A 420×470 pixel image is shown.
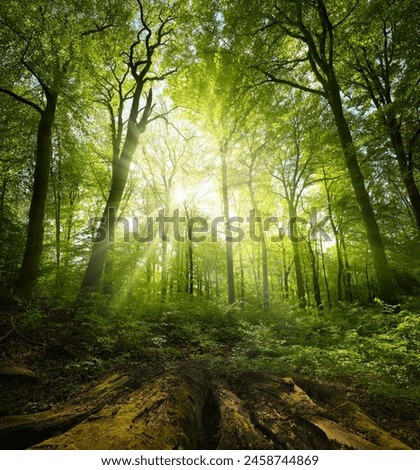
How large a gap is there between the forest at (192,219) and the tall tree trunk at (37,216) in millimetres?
51

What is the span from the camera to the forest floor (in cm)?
206

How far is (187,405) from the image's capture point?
100.0 inches

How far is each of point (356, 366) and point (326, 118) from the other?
39.7ft

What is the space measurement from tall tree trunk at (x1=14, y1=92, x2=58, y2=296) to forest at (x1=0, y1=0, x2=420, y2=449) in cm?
5

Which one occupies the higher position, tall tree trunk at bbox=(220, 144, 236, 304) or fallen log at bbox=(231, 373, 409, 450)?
tall tree trunk at bbox=(220, 144, 236, 304)

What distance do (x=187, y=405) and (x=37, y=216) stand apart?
24.5ft

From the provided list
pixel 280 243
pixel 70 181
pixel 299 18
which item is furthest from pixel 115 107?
pixel 280 243

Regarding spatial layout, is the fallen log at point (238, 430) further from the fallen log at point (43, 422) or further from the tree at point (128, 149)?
the tree at point (128, 149)

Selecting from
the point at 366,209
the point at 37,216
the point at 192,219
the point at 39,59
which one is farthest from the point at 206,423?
the point at 192,219

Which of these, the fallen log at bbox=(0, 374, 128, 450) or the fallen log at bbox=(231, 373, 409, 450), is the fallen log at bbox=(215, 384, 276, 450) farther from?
the fallen log at bbox=(0, 374, 128, 450)

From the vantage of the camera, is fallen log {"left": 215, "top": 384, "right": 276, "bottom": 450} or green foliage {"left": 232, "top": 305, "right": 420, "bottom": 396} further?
green foliage {"left": 232, "top": 305, "right": 420, "bottom": 396}

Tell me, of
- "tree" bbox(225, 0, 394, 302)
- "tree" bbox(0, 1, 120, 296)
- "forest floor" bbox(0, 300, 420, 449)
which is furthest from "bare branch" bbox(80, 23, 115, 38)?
"forest floor" bbox(0, 300, 420, 449)

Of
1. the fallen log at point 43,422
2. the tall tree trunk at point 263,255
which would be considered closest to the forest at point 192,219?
the fallen log at point 43,422
